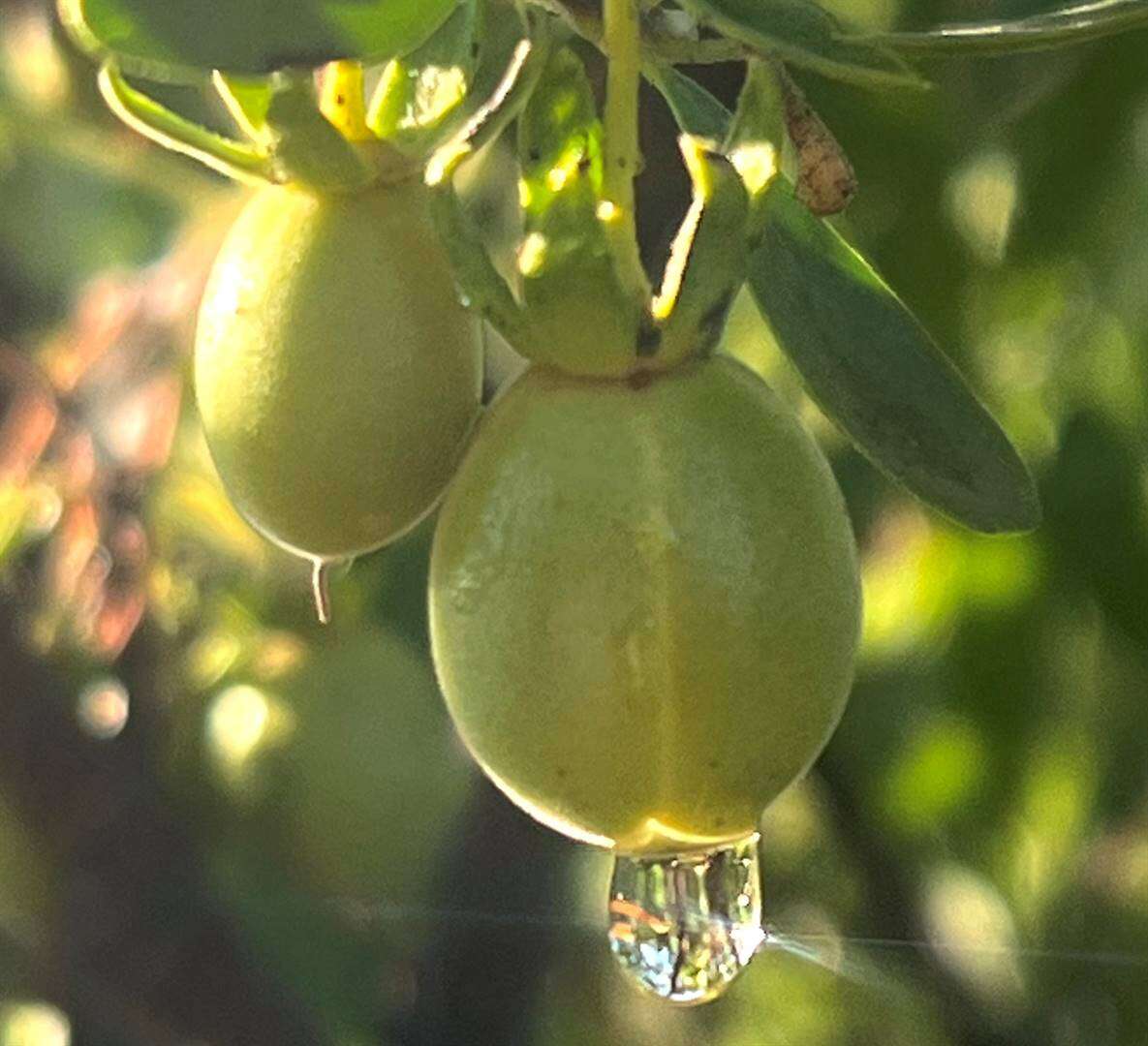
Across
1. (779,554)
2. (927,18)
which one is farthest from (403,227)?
(927,18)

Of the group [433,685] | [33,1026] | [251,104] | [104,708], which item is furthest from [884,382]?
[33,1026]

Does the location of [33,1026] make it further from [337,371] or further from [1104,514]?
[337,371]

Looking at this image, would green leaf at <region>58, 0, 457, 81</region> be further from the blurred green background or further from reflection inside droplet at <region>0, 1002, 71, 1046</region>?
reflection inside droplet at <region>0, 1002, 71, 1046</region>

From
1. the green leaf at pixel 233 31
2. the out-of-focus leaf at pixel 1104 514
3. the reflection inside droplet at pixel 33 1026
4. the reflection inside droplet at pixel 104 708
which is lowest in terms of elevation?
the reflection inside droplet at pixel 33 1026

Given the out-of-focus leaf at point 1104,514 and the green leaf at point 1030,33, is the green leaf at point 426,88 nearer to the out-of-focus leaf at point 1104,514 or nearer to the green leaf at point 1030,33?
the green leaf at point 1030,33

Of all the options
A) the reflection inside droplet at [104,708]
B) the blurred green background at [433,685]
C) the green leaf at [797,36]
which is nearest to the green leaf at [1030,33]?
the green leaf at [797,36]

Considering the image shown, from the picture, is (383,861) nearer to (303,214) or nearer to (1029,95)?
(1029,95)

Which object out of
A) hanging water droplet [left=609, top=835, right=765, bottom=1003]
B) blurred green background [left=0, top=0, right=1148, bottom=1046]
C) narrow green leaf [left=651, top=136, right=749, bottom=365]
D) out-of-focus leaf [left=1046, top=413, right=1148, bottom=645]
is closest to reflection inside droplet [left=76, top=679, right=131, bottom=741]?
blurred green background [left=0, top=0, right=1148, bottom=1046]
